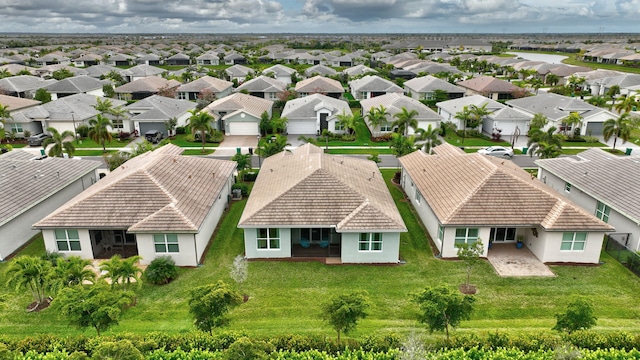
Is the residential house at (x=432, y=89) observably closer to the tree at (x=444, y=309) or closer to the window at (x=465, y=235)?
the window at (x=465, y=235)

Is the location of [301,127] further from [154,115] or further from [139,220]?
[139,220]

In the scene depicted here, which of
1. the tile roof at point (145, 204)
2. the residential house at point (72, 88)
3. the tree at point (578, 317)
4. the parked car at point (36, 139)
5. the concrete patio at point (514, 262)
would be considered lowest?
the concrete patio at point (514, 262)

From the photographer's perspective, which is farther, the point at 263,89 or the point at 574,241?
the point at 263,89

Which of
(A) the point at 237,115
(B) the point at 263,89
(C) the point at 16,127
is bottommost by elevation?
(C) the point at 16,127

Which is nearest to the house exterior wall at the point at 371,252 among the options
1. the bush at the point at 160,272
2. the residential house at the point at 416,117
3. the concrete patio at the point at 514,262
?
the concrete patio at the point at 514,262

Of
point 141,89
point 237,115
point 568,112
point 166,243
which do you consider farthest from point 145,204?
point 141,89

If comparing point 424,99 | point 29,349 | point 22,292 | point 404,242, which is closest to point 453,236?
point 404,242

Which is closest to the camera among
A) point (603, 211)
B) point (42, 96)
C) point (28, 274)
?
point (28, 274)

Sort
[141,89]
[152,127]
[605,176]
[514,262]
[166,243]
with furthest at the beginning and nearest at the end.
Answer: [141,89] → [152,127] → [605,176] → [514,262] → [166,243]
